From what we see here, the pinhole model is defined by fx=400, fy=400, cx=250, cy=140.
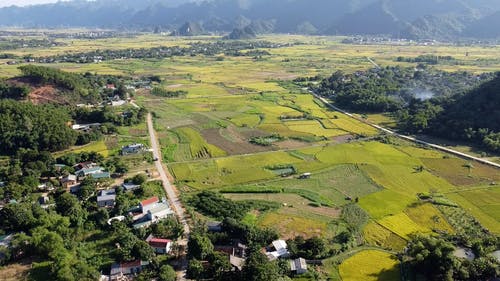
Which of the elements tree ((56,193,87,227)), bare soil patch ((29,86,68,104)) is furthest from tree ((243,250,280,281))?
bare soil patch ((29,86,68,104))

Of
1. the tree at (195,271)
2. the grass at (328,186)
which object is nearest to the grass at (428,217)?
the grass at (328,186)

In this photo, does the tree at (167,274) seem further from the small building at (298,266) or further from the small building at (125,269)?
the small building at (298,266)

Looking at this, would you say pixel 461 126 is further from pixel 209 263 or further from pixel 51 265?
pixel 51 265

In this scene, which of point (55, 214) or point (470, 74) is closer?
point (55, 214)

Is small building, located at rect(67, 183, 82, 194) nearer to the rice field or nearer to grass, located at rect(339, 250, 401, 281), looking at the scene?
the rice field

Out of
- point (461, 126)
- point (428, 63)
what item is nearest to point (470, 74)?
point (428, 63)
